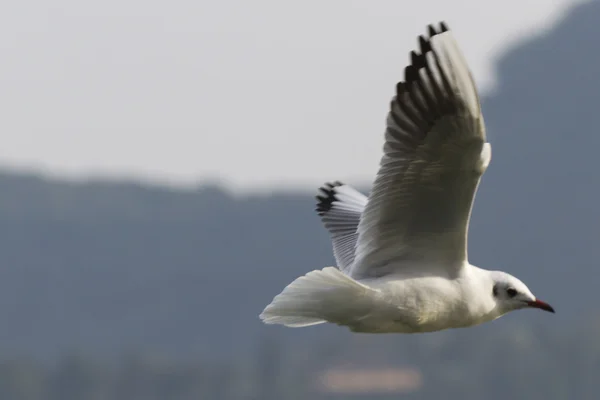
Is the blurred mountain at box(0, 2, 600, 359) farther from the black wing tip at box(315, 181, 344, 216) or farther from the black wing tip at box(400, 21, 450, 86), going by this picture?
the black wing tip at box(400, 21, 450, 86)

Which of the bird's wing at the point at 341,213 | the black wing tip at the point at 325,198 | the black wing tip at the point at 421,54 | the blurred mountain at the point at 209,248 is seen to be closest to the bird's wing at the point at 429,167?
the black wing tip at the point at 421,54

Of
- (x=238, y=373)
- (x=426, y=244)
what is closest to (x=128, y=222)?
(x=238, y=373)

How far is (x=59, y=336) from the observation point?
92312mm

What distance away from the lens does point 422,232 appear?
631 cm

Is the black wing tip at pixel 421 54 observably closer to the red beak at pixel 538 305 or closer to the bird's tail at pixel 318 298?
the bird's tail at pixel 318 298

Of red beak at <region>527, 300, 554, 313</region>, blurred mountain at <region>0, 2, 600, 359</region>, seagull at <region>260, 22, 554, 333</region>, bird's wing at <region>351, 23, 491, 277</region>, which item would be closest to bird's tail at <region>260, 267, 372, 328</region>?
seagull at <region>260, 22, 554, 333</region>

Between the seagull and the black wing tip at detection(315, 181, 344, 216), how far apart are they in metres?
1.57

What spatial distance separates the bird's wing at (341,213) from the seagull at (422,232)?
1.09 metres

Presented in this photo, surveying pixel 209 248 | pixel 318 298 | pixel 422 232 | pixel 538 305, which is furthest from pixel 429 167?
pixel 209 248

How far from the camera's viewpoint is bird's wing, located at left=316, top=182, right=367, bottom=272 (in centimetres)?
762

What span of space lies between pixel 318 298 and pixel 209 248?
333ft

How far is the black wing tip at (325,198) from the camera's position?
808 centimetres

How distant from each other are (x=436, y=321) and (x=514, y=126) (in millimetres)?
114148

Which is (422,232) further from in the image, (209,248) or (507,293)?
(209,248)
